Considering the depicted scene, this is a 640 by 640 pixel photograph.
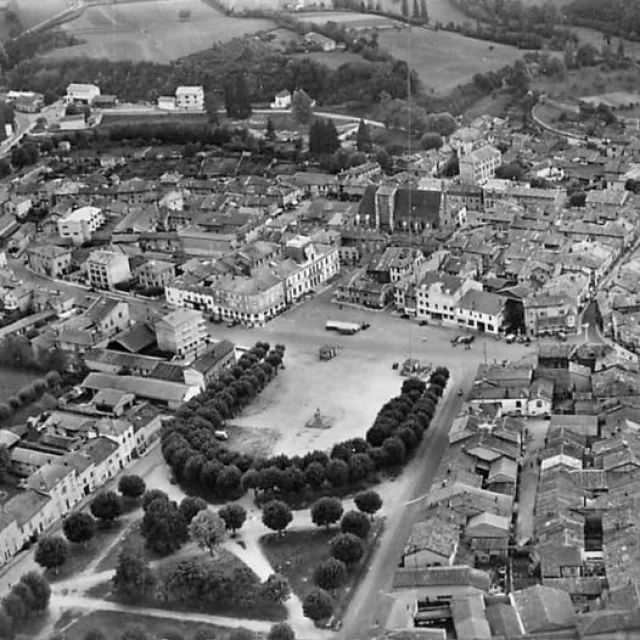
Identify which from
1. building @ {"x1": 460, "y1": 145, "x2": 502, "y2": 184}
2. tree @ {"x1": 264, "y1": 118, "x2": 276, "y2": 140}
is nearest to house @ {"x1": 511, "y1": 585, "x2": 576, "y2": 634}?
building @ {"x1": 460, "y1": 145, "x2": 502, "y2": 184}

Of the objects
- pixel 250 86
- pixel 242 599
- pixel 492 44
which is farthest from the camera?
pixel 492 44

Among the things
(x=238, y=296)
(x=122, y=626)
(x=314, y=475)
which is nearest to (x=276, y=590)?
(x=122, y=626)

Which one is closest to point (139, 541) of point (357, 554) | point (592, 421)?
point (357, 554)

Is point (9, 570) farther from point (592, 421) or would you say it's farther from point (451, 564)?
point (592, 421)

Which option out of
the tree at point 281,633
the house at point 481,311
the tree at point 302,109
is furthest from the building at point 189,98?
→ the tree at point 281,633

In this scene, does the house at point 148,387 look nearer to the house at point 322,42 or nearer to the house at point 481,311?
the house at point 481,311

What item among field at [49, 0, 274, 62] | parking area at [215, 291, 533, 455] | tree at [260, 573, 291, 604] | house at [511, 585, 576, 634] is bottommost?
parking area at [215, 291, 533, 455]

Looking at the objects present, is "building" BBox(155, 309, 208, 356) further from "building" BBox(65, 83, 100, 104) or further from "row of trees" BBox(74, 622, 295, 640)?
"building" BBox(65, 83, 100, 104)
